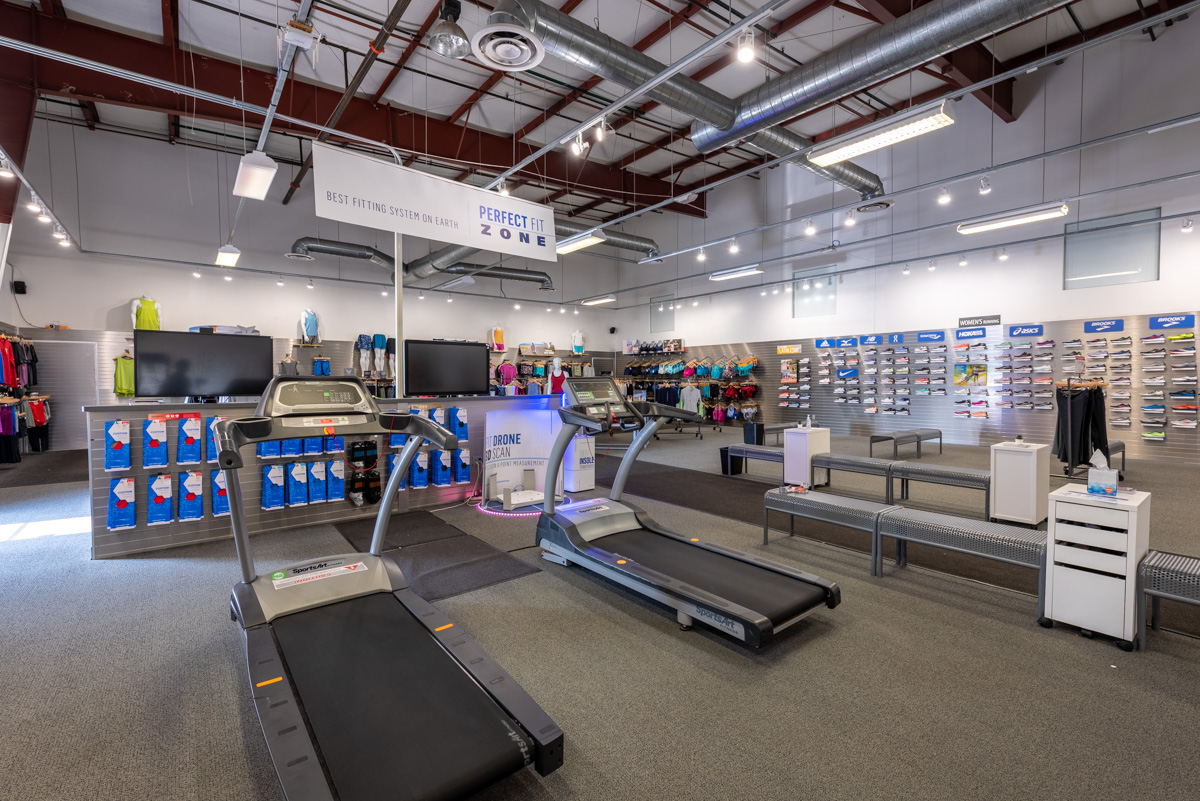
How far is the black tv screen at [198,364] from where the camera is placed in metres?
5.23

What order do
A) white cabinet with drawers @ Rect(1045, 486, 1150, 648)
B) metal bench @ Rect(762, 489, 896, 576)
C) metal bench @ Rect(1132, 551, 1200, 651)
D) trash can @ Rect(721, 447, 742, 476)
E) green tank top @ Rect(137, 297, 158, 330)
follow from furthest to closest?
1. green tank top @ Rect(137, 297, 158, 330)
2. trash can @ Rect(721, 447, 742, 476)
3. metal bench @ Rect(762, 489, 896, 576)
4. white cabinet with drawers @ Rect(1045, 486, 1150, 648)
5. metal bench @ Rect(1132, 551, 1200, 651)

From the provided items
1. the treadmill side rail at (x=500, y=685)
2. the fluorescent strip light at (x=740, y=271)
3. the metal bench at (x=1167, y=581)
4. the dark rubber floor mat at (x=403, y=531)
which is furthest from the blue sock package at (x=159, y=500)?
the fluorescent strip light at (x=740, y=271)

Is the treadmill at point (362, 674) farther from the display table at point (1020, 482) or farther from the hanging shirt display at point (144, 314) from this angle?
the hanging shirt display at point (144, 314)

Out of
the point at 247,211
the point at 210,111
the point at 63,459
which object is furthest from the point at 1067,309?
the point at 63,459

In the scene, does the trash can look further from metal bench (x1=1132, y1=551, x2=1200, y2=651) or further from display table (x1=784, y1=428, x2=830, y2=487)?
metal bench (x1=1132, y1=551, x2=1200, y2=651)

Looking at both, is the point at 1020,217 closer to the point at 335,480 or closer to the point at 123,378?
the point at 335,480

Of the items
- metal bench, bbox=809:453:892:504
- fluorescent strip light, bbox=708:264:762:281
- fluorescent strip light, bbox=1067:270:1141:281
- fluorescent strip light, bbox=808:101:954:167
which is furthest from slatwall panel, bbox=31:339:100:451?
fluorescent strip light, bbox=1067:270:1141:281

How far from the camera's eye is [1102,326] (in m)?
8.21

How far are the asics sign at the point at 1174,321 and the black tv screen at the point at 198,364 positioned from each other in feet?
39.6

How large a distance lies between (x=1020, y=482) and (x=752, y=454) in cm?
283

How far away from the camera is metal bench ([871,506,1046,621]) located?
117 inches

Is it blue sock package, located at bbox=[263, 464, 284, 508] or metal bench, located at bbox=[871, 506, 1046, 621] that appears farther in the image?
blue sock package, located at bbox=[263, 464, 284, 508]

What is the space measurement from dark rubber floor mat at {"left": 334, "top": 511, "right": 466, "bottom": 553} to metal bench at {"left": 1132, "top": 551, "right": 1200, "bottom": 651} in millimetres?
4536

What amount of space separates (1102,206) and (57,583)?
13.1 m
